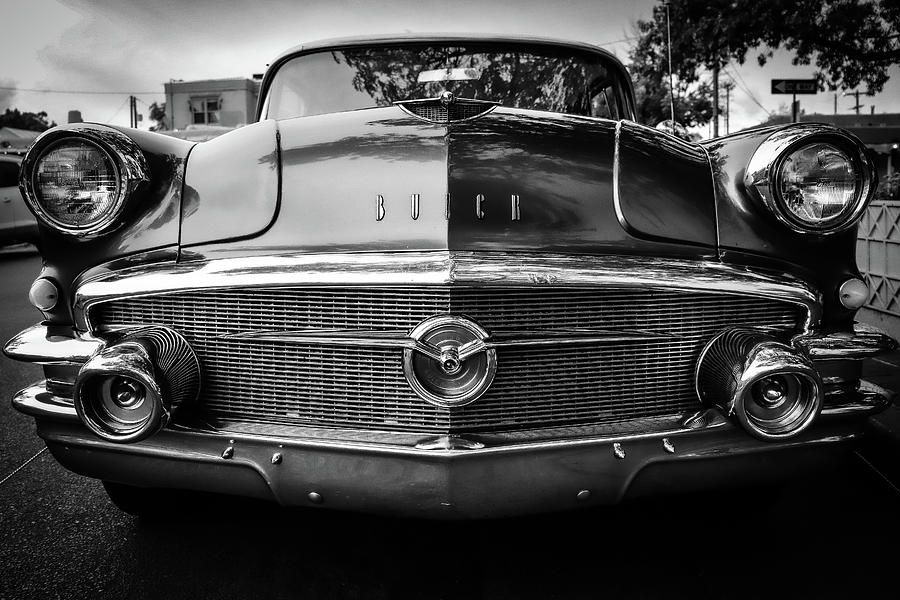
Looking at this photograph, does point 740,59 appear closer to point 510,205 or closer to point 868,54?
point 868,54

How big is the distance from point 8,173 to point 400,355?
1003 cm

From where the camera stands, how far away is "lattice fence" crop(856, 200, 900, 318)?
4480 mm

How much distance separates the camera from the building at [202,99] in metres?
12.9

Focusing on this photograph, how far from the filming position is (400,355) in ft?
4.69

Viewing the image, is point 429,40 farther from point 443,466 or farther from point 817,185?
point 443,466

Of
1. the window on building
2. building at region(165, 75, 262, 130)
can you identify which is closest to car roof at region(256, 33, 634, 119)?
building at region(165, 75, 262, 130)

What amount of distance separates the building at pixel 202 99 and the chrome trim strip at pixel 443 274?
12.3 meters

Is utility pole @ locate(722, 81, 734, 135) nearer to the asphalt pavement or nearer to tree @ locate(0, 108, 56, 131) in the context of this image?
the asphalt pavement

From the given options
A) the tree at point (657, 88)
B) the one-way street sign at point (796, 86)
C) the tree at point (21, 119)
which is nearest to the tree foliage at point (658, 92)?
the tree at point (657, 88)

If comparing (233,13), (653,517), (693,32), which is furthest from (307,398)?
(693,32)

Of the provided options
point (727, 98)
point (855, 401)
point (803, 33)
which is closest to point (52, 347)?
point (855, 401)

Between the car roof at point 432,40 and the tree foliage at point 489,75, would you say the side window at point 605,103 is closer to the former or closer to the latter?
the tree foliage at point 489,75

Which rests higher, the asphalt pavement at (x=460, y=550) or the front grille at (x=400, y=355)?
the front grille at (x=400, y=355)

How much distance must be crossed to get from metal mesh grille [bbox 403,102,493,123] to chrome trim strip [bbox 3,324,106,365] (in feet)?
3.03
